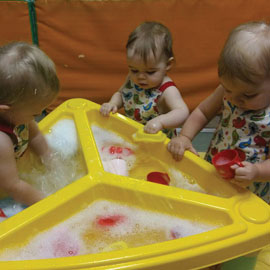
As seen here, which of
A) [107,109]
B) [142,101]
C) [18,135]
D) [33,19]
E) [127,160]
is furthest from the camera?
[33,19]

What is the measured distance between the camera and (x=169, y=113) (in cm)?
98

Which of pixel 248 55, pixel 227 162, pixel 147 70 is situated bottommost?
pixel 227 162

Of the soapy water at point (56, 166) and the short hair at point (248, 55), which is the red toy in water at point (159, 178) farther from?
the short hair at point (248, 55)

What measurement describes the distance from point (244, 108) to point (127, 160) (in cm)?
31

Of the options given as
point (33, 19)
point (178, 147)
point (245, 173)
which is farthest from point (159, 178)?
point (33, 19)

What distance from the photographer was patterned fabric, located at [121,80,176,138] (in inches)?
42.3

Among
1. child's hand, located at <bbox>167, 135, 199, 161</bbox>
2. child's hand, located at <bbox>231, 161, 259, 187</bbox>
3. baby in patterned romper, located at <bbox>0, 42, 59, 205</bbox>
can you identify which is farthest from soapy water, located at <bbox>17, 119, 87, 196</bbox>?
child's hand, located at <bbox>231, 161, 259, 187</bbox>

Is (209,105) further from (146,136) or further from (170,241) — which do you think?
(170,241)

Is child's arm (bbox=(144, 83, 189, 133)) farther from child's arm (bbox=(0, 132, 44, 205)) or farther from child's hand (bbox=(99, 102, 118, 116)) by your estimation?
child's arm (bbox=(0, 132, 44, 205))

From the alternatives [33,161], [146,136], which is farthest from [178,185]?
[33,161]

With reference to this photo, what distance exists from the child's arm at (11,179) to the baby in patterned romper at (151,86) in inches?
Result: 13.0

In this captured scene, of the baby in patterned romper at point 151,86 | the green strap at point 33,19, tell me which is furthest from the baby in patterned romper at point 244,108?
the green strap at point 33,19

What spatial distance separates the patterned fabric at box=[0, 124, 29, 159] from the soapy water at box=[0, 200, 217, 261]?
0.22 metres

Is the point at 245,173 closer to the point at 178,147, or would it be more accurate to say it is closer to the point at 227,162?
the point at 227,162
